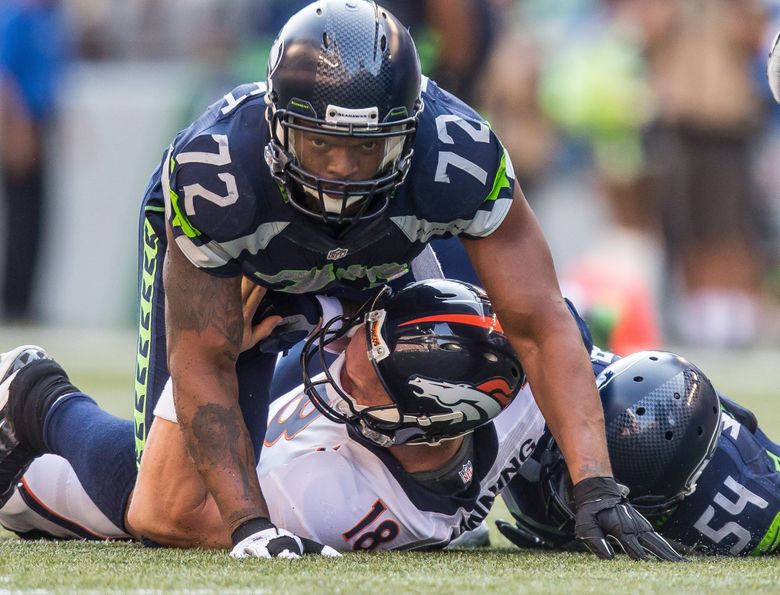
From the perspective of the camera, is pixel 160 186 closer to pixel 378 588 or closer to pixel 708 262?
pixel 378 588

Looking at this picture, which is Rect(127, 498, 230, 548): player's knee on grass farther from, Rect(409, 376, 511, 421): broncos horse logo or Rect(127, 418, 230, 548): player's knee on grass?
Rect(409, 376, 511, 421): broncos horse logo

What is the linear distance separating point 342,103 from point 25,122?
27.4 feet

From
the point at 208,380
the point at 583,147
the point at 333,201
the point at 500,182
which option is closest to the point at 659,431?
the point at 500,182

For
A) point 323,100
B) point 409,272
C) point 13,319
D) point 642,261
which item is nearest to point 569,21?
point 642,261

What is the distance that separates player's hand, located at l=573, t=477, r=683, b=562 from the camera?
10.8 ft

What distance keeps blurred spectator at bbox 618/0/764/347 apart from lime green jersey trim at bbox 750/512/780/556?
7.33 metres

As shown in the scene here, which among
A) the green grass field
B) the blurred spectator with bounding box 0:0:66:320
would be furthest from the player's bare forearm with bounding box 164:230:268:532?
the blurred spectator with bounding box 0:0:66:320

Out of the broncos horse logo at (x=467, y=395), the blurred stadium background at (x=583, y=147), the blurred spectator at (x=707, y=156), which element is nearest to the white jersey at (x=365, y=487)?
the broncos horse logo at (x=467, y=395)

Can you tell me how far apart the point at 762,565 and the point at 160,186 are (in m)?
1.85

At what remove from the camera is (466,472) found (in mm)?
3715

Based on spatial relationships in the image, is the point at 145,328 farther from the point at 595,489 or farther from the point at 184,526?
the point at 595,489

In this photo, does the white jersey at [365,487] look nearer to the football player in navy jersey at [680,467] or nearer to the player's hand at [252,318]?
the football player in navy jersey at [680,467]

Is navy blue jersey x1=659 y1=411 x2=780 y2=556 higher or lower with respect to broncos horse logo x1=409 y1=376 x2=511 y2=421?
lower

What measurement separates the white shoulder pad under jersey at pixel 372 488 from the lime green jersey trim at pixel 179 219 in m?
0.74
